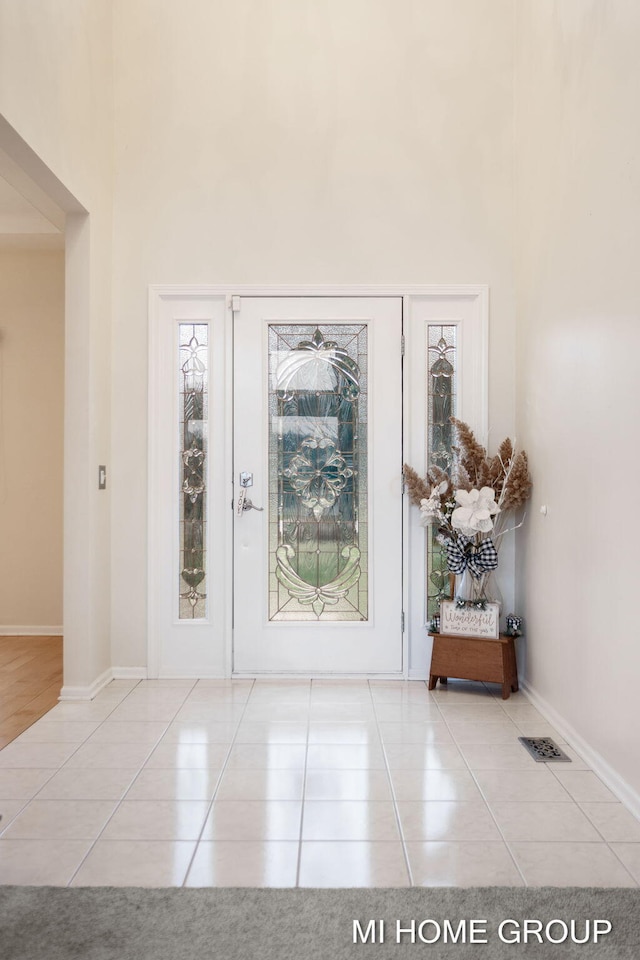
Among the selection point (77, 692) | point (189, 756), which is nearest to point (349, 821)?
point (189, 756)

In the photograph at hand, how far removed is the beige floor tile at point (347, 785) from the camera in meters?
2.45

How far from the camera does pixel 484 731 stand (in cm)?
311

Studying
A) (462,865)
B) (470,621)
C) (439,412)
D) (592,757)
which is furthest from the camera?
(439,412)

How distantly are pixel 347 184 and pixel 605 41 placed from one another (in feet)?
4.98

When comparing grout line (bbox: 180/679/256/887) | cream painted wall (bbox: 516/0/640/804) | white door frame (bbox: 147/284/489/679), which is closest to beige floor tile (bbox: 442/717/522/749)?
cream painted wall (bbox: 516/0/640/804)

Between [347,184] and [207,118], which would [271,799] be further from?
[207,118]

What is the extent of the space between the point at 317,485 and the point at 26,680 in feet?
6.17

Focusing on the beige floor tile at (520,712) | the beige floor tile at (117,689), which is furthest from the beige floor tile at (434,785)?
the beige floor tile at (117,689)

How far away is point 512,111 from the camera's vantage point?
387cm

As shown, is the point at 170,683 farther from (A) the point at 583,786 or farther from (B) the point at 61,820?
(A) the point at 583,786

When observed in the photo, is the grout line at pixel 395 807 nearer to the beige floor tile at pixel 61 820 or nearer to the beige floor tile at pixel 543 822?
the beige floor tile at pixel 543 822

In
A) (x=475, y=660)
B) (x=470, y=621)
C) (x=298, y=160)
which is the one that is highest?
(x=298, y=160)

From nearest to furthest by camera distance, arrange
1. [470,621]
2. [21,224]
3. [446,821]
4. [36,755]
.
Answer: [446,821] < [36,755] < [470,621] < [21,224]

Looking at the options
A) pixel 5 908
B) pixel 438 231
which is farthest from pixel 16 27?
pixel 5 908
